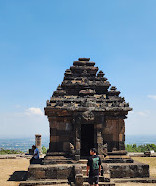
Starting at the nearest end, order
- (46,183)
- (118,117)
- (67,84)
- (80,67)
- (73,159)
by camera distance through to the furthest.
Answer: (46,183)
(73,159)
(118,117)
(67,84)
(80,67)

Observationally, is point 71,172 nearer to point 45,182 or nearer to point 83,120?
point 45,182

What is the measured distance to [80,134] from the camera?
12.1 metres

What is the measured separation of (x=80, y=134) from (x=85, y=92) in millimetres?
2745

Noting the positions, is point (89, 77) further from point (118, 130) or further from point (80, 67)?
point (118, 130)

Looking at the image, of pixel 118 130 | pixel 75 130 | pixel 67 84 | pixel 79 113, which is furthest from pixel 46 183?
pixel 67 84

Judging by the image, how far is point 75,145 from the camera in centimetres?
1197

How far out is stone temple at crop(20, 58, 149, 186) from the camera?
10.8 metres

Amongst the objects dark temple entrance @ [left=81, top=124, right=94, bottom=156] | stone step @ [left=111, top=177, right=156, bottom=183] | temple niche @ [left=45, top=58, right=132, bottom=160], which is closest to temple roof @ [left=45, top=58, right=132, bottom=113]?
temple niche @ [left=45, top=58, right=132, bottom=160]

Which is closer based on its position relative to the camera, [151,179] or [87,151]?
[151,179]

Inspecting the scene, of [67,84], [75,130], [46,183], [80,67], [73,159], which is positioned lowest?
[46,183]

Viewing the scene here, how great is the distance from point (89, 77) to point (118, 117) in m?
3.59

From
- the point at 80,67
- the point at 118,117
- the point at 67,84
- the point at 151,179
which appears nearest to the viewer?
the point at 151,179

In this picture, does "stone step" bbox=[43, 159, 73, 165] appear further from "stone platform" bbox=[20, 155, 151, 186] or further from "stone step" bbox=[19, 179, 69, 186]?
"stone step" bbox=[19, 179, 69, 186]

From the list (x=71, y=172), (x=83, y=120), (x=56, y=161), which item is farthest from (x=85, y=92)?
(x=71, y=172)
